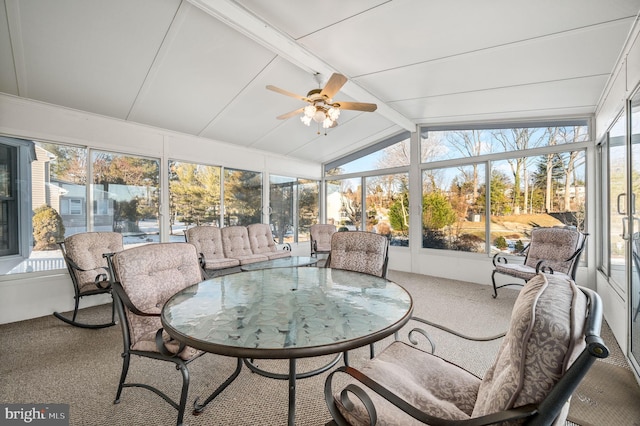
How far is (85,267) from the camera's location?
324 cm

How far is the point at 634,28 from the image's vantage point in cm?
219

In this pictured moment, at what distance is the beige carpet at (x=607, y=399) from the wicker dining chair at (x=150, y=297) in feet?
7.38

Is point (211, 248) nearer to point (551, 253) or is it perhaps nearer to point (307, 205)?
point (307, 205)

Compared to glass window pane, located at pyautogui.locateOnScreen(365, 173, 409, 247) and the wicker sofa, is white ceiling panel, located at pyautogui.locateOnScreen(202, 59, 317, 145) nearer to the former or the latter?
the wicker sofa

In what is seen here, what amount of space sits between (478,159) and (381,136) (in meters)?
2.05

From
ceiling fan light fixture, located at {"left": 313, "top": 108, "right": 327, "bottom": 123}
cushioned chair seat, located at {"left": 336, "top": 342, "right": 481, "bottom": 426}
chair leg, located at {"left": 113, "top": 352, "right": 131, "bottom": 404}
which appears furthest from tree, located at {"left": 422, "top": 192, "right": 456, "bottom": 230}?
chair leg, located at {"left": 113, "top": 352, "right": 131, "bottom": 404}

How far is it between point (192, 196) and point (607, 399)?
5.40 metres

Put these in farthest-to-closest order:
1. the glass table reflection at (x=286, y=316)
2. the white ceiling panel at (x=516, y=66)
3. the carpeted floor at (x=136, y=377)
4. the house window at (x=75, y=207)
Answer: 1. the house window at (x=75, y=207)
2. the white ceiling panel at (x=516, y=66)
3. the carpeted floor at (x=136, y=377)
4. the glass table reflection at (x=286, y=316)

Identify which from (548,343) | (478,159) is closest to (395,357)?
(548,343)

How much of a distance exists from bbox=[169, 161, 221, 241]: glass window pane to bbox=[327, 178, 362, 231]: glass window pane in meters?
3.01

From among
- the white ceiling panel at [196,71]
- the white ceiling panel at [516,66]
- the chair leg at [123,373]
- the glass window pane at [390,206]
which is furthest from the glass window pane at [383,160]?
the chair leg at [123,373]

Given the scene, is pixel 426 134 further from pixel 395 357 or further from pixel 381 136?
pixel 395 357

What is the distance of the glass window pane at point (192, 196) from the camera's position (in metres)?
4.58

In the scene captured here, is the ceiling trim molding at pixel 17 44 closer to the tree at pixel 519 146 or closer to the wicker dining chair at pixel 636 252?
the wicker dining chair at pixel 636 252
